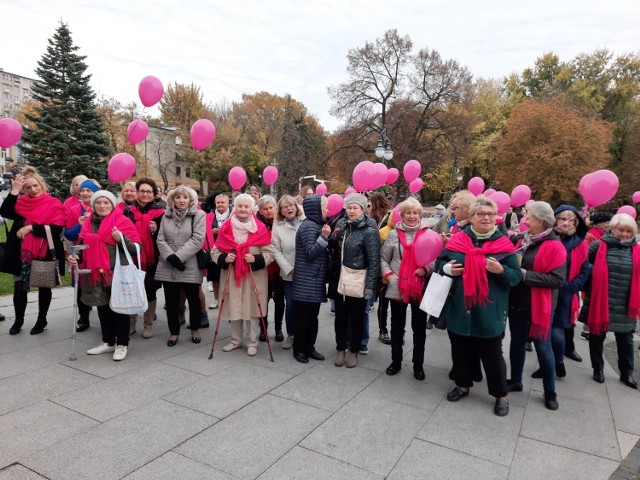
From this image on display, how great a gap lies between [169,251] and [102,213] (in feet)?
2.72

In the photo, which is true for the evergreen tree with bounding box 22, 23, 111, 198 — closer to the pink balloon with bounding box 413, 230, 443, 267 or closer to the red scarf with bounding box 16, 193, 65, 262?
the red scarf with bounding box 16, 193, 65, 262

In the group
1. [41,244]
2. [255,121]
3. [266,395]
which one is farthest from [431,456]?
[255,121]

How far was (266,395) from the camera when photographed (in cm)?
391

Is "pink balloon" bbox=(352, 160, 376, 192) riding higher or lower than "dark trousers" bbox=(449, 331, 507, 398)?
higher

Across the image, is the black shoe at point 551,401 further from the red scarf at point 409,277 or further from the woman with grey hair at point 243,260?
the woman with grey hair at point 243,260

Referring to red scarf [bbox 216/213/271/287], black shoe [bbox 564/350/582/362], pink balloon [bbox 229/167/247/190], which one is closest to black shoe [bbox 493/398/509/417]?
black shoe [bbox 564/350/582/362]

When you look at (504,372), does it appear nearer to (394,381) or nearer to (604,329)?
(394,381)

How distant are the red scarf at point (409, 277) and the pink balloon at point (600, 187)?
213 centimetres

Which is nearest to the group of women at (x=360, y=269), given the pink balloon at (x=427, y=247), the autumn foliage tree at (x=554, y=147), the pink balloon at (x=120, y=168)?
the pink balloon at (x=427, y=247)

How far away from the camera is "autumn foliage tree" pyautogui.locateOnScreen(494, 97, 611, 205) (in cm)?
2969

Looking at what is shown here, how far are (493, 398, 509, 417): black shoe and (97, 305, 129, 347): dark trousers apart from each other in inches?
154

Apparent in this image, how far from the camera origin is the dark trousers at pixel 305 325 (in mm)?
4766

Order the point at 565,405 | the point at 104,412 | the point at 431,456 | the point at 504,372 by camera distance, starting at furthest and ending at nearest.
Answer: the point at 565,405, the point at 504,372, the point at 104,412, the point at 431,456

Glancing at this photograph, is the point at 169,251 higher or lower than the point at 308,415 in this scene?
higher
